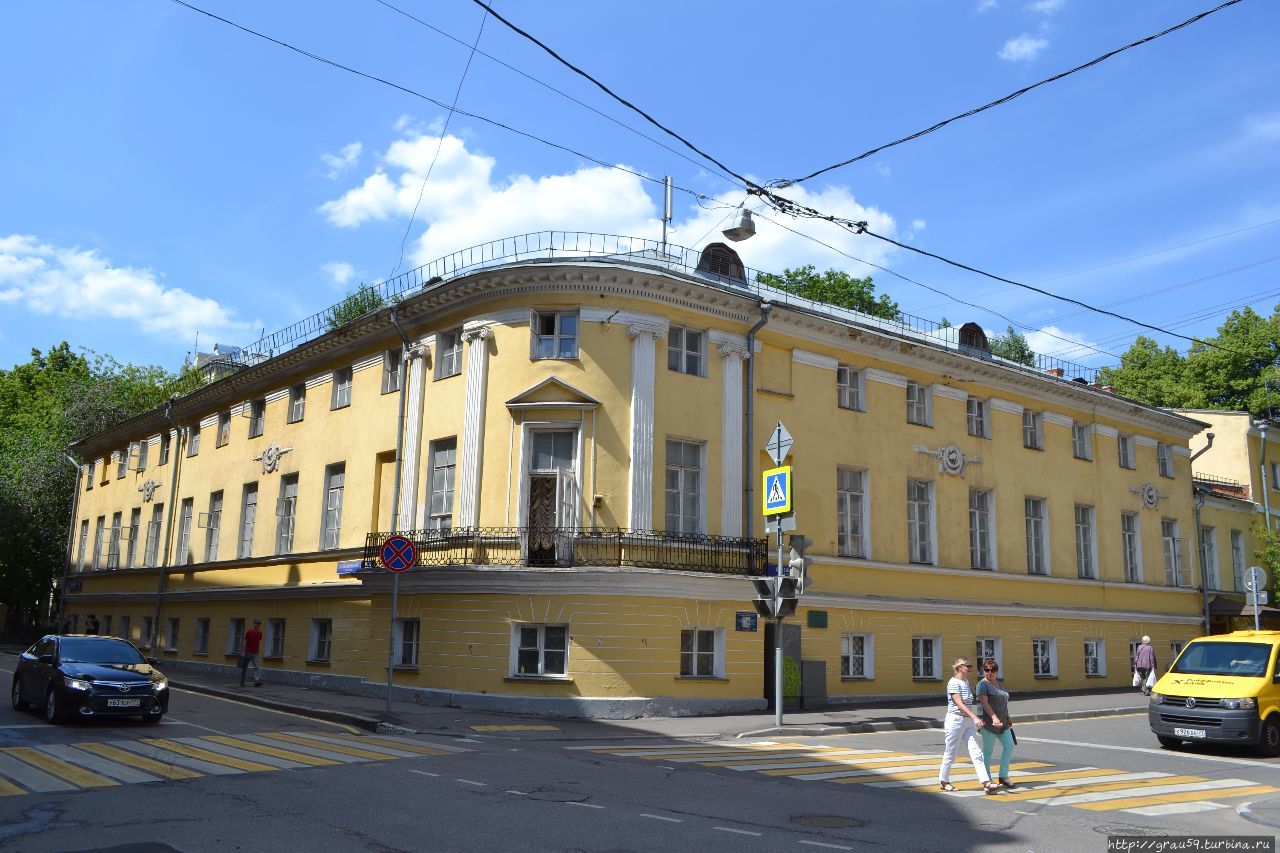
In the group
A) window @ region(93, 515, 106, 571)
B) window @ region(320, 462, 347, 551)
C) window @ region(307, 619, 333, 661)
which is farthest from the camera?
window @ region(93, 515, 106, 571)

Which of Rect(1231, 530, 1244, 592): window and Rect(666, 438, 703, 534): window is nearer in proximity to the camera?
Rect(666, 438, 703, 534): window

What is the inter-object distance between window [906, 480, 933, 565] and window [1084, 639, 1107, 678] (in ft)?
25.1

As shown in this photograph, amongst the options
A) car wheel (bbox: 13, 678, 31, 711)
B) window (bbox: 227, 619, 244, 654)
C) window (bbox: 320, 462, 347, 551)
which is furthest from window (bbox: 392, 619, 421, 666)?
window (bbox: 227, 619, 244, 654)

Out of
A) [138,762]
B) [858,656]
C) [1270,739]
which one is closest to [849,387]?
[858,656]

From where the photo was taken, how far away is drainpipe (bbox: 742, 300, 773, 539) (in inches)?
898

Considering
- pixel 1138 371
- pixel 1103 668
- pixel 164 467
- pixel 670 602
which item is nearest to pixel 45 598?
pixel 164 467

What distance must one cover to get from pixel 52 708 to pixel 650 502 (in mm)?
11305

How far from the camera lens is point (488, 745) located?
15422 mm

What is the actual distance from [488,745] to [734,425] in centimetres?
1014

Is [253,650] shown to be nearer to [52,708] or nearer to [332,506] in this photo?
[332,506]

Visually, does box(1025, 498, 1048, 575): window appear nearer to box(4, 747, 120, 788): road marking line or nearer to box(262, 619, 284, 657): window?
box(262, 619, 284, 657): window

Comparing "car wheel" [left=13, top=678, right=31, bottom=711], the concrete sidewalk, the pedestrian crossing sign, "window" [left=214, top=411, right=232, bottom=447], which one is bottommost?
the concrete sidewalk

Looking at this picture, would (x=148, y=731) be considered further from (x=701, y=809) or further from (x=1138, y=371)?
(x=1138, y=371)

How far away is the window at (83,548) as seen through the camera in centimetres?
4400
